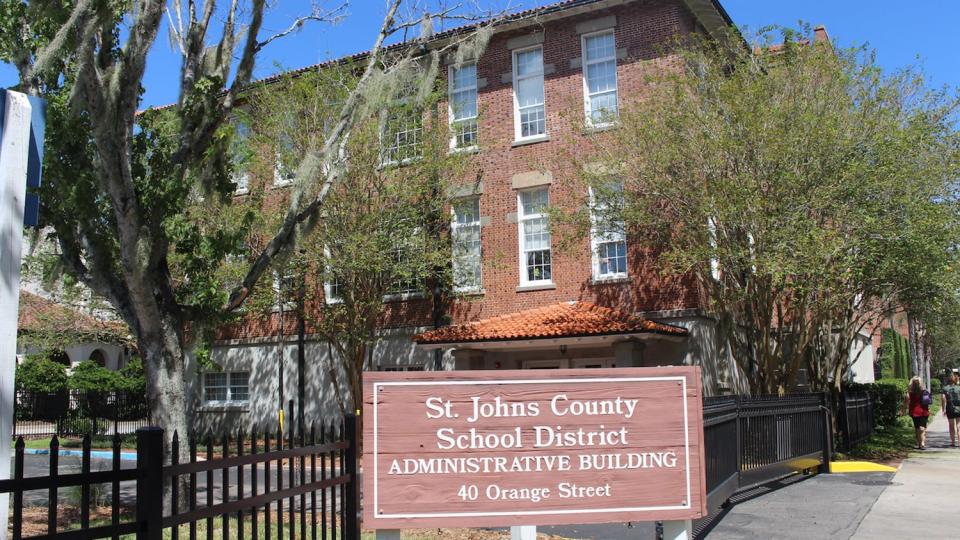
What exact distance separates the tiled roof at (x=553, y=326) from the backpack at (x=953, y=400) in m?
6.55

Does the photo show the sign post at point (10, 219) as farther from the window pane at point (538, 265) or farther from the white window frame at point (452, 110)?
the window pane at point (538, 265)

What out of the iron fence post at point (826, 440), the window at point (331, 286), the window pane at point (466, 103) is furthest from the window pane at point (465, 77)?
the iron fence post at point (826, 440)

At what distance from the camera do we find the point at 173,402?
9.93 metres

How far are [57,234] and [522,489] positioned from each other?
7876 mm

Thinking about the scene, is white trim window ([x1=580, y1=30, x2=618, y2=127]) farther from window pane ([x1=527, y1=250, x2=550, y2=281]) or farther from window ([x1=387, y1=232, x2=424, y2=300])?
window ([x1=387, y1=232, x2=424, y2=300])

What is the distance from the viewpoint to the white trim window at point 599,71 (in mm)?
21047

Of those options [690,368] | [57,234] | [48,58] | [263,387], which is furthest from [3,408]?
[263,387]

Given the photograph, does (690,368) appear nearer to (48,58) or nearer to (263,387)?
(48,58)

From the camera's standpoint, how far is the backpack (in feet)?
63.1

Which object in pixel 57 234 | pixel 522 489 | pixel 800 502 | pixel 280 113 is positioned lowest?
pixel 800 502

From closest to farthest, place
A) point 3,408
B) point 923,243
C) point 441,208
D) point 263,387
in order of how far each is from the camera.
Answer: point 3,408, point 923,243, point 441,208, point 263,387

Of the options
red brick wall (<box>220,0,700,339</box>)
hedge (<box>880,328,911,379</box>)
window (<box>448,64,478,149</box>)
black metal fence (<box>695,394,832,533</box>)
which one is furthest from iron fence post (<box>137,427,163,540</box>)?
hedge (<box>880,328,911,379</box>)

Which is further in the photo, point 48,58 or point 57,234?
point 57,234

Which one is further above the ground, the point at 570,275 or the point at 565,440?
the point at 570,275
